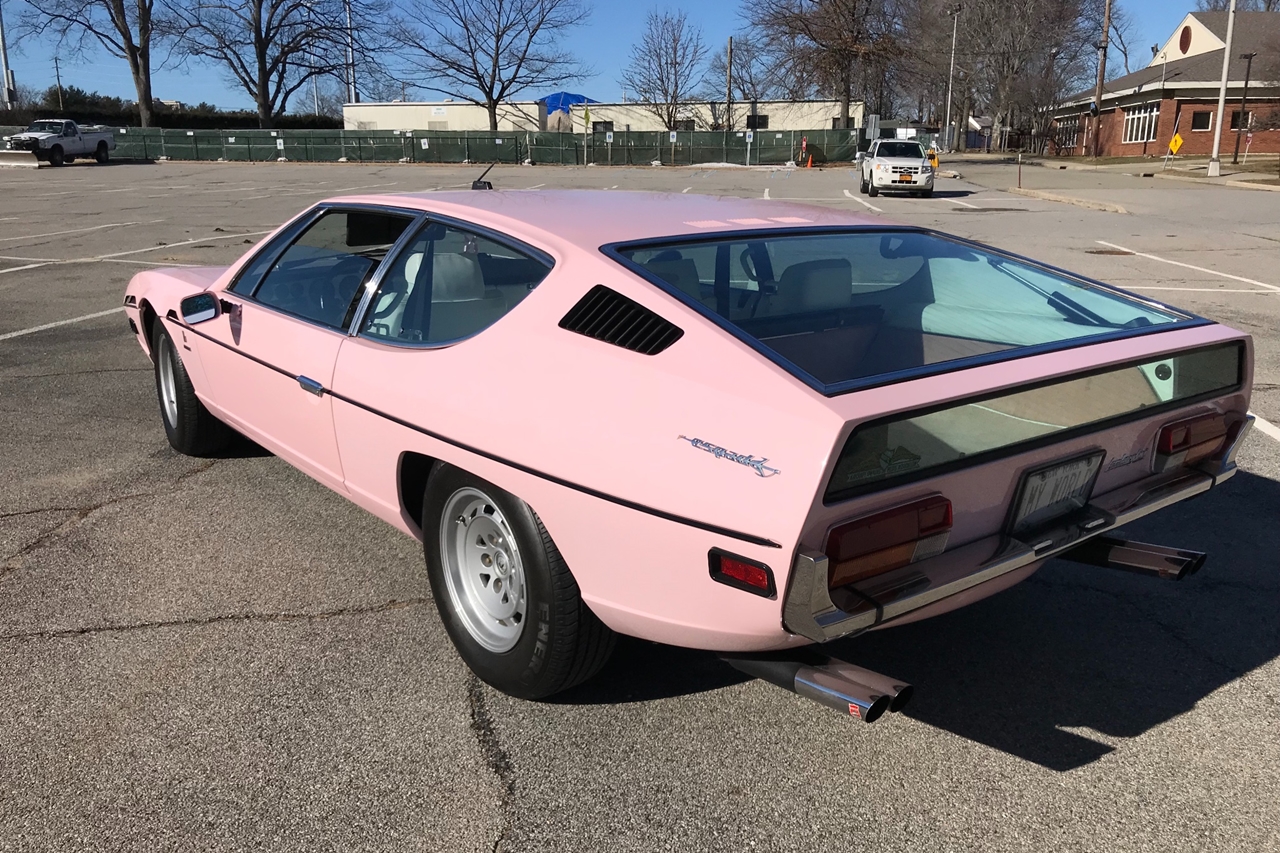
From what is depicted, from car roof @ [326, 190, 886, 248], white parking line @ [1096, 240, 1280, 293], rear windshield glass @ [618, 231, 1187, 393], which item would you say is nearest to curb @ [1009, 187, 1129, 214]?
white parking line @ [1096, 240, 1280, 293]

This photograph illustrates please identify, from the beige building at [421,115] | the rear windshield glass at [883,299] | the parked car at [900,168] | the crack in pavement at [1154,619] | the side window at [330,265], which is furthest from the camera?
the beige building at [421,115]

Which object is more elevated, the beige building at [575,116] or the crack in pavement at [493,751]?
the beige building at [575,116]

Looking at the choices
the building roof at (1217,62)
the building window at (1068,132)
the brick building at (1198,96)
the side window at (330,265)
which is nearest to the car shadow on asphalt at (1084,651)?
the side window at (330,265)

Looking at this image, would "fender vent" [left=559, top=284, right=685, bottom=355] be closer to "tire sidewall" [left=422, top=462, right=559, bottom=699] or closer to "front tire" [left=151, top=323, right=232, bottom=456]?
"tire sidewall" [left=422, top=462, right=559, bottom=699]

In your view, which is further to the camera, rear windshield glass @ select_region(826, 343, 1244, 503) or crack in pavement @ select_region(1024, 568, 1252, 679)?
crack in pavement @ select_region(1024, 568, 1252, 679)

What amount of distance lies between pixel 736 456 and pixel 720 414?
0.36ft

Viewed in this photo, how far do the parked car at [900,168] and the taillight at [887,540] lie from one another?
25490 mm

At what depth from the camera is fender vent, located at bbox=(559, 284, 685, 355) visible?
7.69 feet

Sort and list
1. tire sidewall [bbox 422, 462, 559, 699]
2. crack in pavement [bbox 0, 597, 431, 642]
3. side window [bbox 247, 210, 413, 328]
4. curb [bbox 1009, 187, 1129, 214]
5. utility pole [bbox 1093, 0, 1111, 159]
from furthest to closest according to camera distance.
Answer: utility pole [bbox 1093, 0, 1111, 159] → curb [bbox 1009, 187, 1129, 214] → side window [bbox 247, 210, 413, 328] → crack in pavement [bbox 0, 597, 431, 642] → tire sidewall [bbox 422, 462, 559, 699]

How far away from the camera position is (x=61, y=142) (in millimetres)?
40156

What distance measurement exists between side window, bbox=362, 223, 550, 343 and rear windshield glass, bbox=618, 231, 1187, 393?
54cm

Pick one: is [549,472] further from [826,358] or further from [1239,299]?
[1239,299]

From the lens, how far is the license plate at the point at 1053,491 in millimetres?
2424

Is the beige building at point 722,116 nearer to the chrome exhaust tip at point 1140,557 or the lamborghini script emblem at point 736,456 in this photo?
the chrome exhaust tip at point 1140,557
